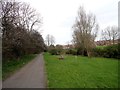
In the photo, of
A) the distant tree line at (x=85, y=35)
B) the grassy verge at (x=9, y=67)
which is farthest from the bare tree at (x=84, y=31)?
the grassy verge at (x=9, y=67)

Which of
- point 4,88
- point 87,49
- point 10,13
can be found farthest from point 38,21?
point 4,88

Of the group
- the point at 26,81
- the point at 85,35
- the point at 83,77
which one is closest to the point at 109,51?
the point at 85,35

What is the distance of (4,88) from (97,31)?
142 feet

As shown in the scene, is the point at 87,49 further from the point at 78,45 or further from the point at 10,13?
the point at 10,13

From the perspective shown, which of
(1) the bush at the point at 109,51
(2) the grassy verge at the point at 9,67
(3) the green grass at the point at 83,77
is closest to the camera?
(3) the green grass at the point at 83,77

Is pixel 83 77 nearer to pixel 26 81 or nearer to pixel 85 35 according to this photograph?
pixel 26 81

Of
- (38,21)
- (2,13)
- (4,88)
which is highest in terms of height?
(38,21)

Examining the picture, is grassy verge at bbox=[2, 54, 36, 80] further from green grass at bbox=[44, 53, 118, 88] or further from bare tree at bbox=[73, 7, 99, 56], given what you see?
bare tree at bbox=[73, 7, 99, 56]

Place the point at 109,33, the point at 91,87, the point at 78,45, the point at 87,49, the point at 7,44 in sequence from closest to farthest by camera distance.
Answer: the point at 91,87 < the point at 7,44 < the point at 87,49 < the point at 78,45 < the point at 109,33

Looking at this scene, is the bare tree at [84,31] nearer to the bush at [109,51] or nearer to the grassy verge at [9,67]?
the bush at [109,51]

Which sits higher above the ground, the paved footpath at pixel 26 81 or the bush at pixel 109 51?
the bush at pixel 109 51

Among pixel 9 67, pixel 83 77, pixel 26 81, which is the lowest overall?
pixel 9 67

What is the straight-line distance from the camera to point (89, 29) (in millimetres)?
44688

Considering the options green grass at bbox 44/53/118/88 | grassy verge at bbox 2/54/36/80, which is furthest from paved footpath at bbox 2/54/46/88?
grassy verge at bbox 2/54/36/80
